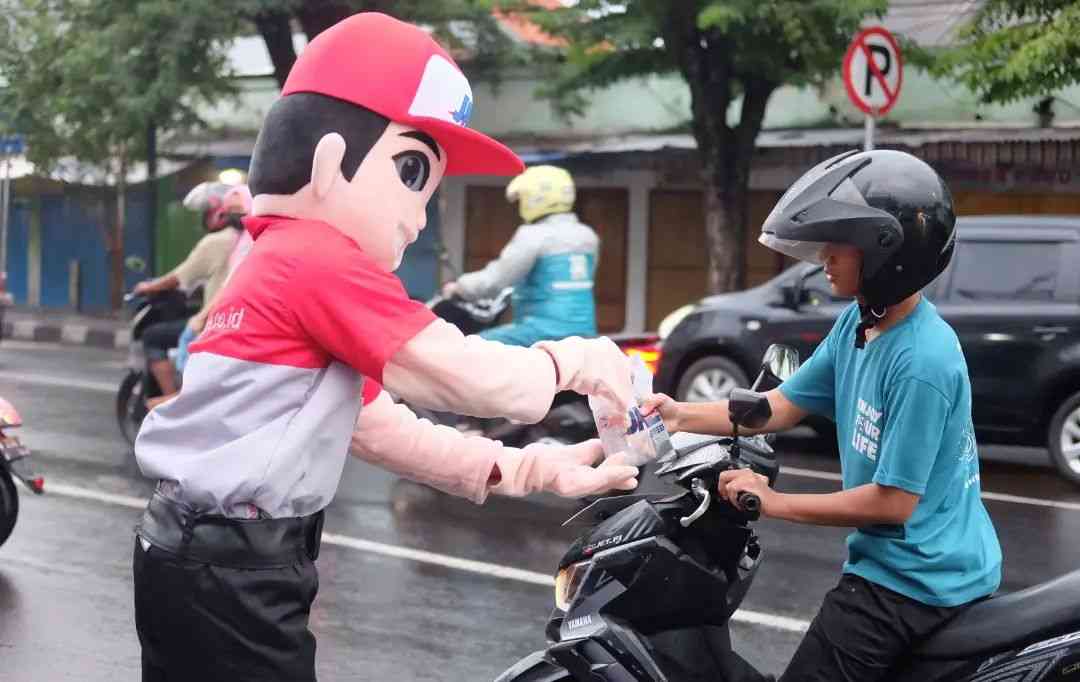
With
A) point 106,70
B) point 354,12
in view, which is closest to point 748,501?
point 354,12

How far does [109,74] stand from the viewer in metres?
18.4

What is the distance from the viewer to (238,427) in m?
2.71

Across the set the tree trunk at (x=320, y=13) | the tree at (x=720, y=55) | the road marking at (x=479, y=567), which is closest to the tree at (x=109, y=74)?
the tree trunk at (x=320, y=13)

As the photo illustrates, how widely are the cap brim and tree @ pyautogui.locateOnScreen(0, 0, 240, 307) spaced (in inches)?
583

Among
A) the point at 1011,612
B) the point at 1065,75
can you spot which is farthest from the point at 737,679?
the point at 1065,75

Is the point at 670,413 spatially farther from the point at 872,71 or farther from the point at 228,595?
the point at 872,71

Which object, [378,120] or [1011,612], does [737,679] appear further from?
[378,120]

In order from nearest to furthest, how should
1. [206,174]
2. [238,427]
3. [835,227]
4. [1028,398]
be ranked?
1. [238,427]
2. [835,227]
3. [1028,398]
4. [206,174]

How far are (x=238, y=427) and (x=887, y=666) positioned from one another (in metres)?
1.37

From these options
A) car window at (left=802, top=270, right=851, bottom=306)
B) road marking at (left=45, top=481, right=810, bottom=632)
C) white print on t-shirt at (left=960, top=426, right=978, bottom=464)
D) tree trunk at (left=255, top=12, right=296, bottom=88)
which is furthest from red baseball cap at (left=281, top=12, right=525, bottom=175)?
tree trunk at (left=255, top=12, right=296, bottom=88)

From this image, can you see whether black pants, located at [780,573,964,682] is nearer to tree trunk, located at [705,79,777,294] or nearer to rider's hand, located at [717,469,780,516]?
rider's hand, located at [717,469,780,516]

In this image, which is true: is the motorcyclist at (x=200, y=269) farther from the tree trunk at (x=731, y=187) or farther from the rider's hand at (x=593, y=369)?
the tree trunk at (x=731, y=187)

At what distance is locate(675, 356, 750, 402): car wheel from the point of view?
36.5ft

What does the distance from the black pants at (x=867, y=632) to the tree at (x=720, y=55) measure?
11100 millimetres
